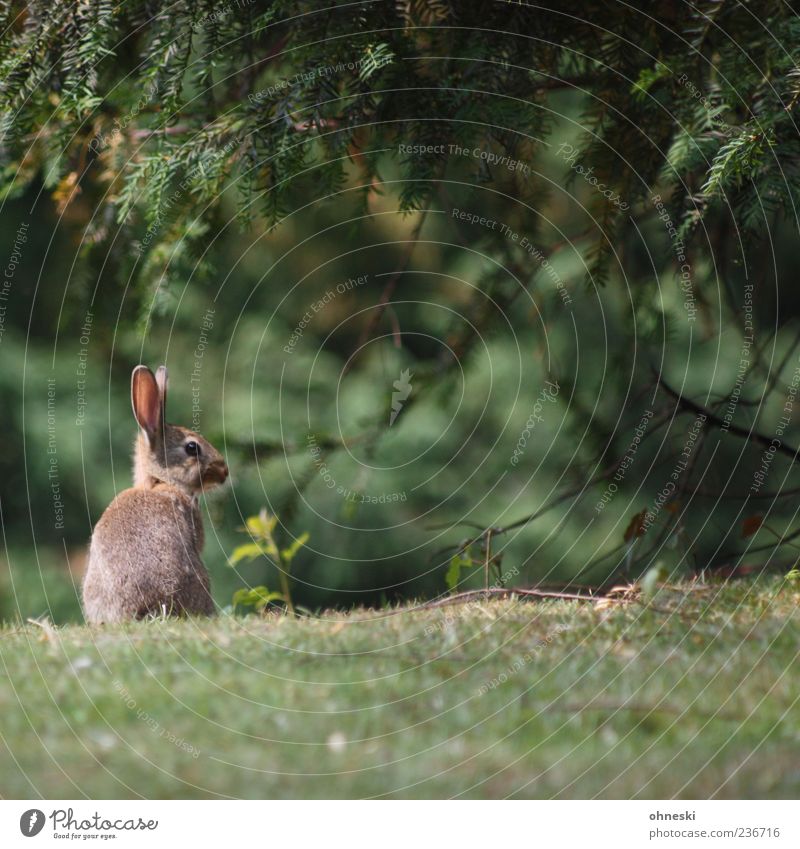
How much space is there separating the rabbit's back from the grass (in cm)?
58

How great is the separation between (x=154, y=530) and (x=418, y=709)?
1704 mm

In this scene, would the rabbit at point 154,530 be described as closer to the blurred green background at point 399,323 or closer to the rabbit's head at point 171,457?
the rabbit's head at point 171,457

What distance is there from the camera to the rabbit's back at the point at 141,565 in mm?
3752

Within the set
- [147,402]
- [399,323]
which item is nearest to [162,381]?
[147,402]

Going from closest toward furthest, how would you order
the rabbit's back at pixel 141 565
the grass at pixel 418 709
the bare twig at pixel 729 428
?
the grass at pixel 418 709 → the rabbit's back at pixel 141 565 → the bare twig at pixel 729 428

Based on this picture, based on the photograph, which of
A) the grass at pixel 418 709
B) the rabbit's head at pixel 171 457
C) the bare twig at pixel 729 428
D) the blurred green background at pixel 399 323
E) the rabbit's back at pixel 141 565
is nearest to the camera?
the grass at pixel 418 709

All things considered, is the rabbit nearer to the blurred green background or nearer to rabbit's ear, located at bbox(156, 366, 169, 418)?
rabbit's ear, located at bbox(156, 366, 169, 418)

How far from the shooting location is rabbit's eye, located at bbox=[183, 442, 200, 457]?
4359 millimetres

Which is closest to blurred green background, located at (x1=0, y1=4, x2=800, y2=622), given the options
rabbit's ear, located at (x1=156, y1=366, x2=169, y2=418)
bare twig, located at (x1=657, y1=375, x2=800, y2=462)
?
bare twig, located at (x1=657, y1=375, x2=800, y2=462)

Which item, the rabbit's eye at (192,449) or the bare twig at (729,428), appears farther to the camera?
the rabbit's eye at (192,449)

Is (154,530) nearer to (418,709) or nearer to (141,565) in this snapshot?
(141,565)

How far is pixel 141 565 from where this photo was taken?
12.4 feet

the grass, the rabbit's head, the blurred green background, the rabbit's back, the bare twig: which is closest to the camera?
the grass

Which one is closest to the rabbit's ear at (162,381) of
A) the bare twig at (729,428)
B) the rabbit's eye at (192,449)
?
the rabbit's eye at (192,449)
